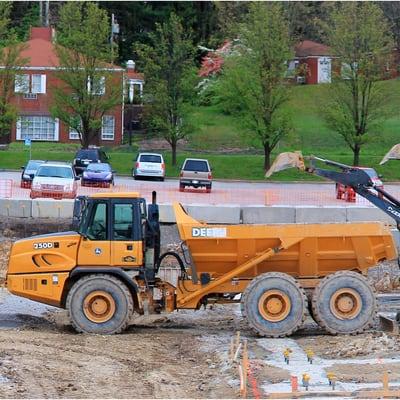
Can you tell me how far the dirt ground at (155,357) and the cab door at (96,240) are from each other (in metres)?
1.44

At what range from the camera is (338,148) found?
56969mm

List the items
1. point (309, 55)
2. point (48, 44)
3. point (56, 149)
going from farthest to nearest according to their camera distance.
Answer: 1. point (309, 55)
2. point (48, 44)
3. point (56, 149)

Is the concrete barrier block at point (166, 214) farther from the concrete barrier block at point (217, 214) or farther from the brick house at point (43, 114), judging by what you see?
the brick house at point (43, 114)

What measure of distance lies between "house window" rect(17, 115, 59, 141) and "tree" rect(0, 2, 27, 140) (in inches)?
283

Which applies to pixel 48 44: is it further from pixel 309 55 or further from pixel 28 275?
pixel 28 275

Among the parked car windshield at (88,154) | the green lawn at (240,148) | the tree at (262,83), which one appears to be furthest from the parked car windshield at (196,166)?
the tree at (262,83)

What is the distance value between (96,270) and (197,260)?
6.26 ft

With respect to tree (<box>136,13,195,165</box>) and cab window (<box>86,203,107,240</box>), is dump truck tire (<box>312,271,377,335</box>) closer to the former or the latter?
cab window (<box>86,203,107,240</box>)

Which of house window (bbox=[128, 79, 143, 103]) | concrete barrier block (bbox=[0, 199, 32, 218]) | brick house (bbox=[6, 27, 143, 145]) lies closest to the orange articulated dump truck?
concrete barrier block (bbox=[0, 199, 32, 218])

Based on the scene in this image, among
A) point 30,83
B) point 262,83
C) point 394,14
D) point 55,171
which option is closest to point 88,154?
point 262,83

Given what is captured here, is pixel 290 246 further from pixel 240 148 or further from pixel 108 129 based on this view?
Result: pixel 108 129

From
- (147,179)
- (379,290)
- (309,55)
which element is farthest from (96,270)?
(309,55)

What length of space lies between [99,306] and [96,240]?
1245mm

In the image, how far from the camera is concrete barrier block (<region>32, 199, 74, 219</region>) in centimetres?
3044
